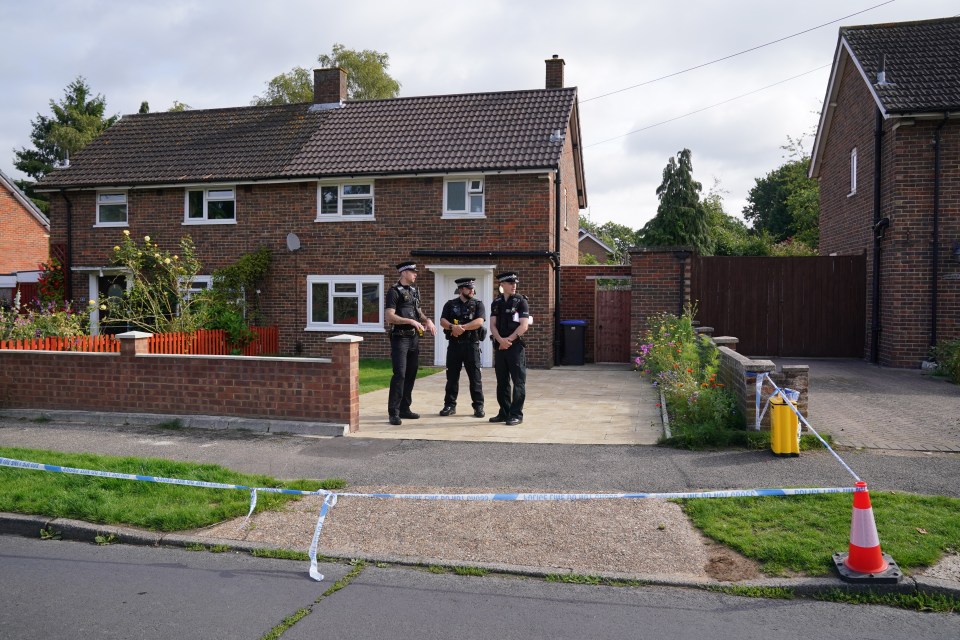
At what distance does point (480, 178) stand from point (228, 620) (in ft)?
46.0

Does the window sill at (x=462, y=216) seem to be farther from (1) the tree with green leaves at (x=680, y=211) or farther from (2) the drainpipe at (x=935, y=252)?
(1) the tree with green leaves at (x=680, y=211)

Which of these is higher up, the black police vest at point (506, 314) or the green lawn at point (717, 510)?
the black police vest at point (506, 314)

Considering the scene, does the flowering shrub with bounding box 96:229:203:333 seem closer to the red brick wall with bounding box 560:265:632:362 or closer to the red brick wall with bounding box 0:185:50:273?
the red brick wall with bounding box 560:265:632:362

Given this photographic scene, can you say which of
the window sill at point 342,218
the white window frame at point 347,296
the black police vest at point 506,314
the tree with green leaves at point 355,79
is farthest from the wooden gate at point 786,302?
the tree with green leaves at point 355,79

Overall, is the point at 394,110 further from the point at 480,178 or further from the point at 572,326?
the point at 572,326

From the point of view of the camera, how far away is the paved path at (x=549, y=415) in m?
8.69

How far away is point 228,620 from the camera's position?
4070mm

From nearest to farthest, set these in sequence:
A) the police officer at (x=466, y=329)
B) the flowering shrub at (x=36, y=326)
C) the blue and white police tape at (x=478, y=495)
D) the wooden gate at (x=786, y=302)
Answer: the blue and white police tape at (x=478, y=495)
the police officer at (x=466, y=329)
the flowering shrub at (x=36, y=326)
the wooden gate at (x=786, y=302)

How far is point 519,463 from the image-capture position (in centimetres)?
738

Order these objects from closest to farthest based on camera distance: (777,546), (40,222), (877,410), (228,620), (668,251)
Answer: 1. (228,620)
2. (777,546)
3. (877,410)
4. (668,251)
5. (40,222)

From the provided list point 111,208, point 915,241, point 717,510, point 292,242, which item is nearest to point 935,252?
point 915,241

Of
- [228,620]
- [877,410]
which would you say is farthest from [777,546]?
[877,410]

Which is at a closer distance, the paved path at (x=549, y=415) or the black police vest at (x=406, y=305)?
the paved path at (x=549, y=415)

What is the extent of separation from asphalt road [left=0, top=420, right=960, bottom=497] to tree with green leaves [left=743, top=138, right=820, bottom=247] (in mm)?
23451
